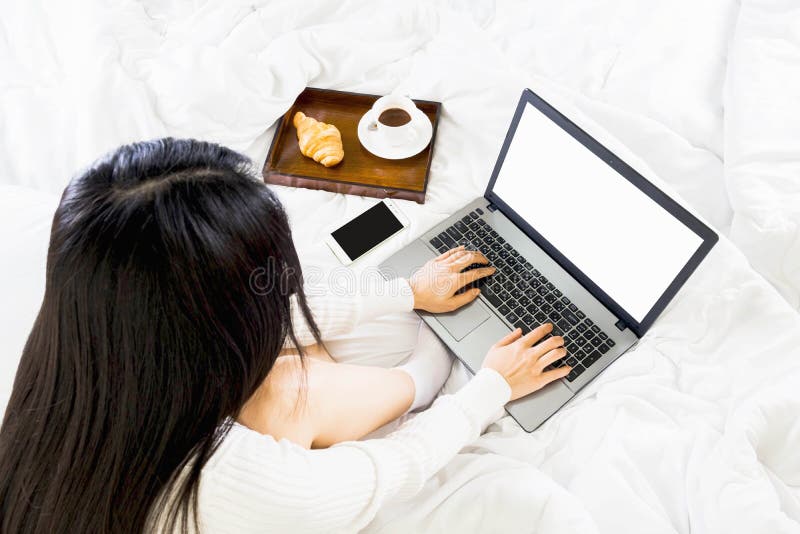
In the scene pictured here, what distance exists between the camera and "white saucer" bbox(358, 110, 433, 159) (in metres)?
1.13

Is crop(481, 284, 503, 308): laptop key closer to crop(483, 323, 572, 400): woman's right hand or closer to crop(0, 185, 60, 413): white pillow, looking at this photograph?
crop(483, 323, 572, 400): woman's right hand

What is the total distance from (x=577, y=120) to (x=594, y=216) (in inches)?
11.4

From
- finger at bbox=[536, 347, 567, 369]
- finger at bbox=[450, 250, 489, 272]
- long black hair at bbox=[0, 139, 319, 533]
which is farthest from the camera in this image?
finger at bbox=[450, 250, 489, 272]

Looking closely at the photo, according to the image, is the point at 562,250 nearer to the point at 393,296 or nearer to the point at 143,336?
the point at 393,296

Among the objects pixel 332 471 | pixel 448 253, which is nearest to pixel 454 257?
pixel 448 253

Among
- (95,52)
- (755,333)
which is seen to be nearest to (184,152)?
(95,52)

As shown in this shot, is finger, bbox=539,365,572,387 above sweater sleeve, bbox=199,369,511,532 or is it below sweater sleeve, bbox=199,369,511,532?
below

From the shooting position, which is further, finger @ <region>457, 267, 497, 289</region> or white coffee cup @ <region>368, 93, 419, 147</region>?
white coffee cup @ <region>368, 93, 419, 147</region>

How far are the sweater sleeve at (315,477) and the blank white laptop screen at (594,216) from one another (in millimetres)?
340

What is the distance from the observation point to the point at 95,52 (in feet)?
3.76

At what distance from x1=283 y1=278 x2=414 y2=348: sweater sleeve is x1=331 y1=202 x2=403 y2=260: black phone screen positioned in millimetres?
102

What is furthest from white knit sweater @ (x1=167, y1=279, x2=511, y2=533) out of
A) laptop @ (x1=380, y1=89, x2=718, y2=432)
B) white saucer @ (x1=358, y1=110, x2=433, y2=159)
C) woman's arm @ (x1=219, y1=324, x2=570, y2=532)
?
white saucer @ (x1=358, y1=110, x2=433, y2=159)

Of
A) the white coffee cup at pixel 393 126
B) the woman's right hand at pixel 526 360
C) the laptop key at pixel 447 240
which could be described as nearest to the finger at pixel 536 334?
the woman's right hand at pixel 526 360

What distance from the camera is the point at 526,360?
0.90 m
